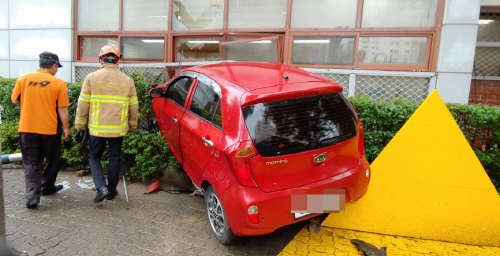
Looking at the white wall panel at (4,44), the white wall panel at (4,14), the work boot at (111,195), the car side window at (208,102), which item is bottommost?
the work boot at (111,195)

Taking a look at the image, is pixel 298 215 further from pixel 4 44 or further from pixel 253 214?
pixel 4 44

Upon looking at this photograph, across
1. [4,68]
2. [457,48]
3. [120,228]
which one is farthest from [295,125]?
[4,68]

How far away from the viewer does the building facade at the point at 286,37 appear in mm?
5797

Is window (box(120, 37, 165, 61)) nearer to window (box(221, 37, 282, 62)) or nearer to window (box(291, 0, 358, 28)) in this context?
window (box(221, 37, 282, 62))

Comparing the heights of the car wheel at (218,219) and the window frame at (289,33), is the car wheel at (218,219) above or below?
below

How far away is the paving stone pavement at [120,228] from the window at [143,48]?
3891mm

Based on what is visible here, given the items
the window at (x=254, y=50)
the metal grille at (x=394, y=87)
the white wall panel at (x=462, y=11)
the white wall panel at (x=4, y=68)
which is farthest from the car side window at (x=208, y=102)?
the white wall panel at (x=4, y=68)

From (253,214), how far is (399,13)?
5.21 meters

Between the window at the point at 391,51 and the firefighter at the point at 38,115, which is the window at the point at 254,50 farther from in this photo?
the firefighter at the point at 38,115

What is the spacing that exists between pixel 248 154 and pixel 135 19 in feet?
20.0

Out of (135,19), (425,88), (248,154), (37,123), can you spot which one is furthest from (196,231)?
(135,19)

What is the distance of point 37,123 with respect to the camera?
12.7 feet

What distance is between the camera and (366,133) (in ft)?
13.9

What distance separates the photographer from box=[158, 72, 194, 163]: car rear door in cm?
397
